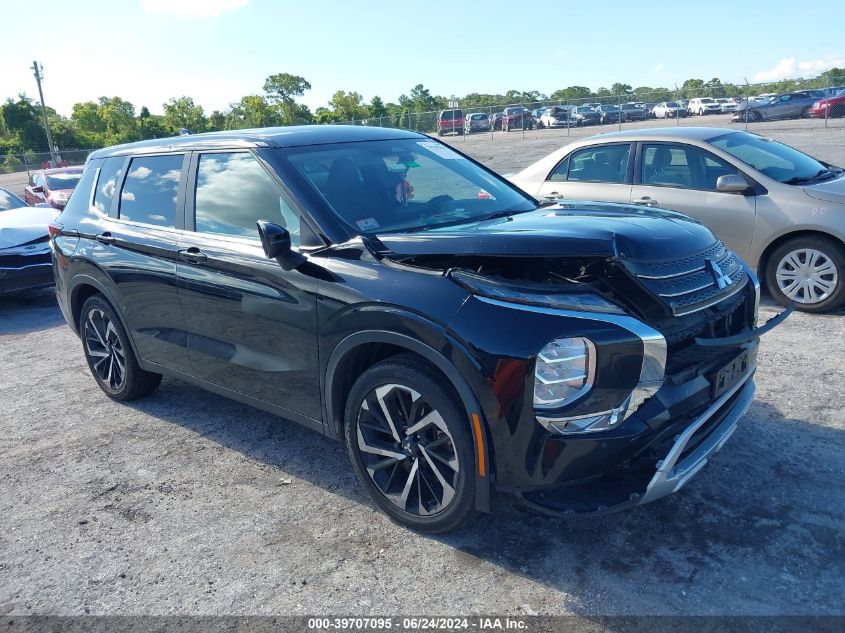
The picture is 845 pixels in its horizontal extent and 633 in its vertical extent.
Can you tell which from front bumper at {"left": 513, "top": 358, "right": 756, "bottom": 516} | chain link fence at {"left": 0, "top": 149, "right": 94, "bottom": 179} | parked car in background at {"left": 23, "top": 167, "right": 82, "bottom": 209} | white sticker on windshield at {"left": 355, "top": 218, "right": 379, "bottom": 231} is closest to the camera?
front bumper at {"left": 513, "top": 358, "right": 756, "bottom": 516}

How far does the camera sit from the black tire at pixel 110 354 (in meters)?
5.25

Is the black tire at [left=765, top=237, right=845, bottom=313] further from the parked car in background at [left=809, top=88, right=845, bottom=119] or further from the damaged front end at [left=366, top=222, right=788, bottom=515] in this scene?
the parked car in background at [left=809, top=88, right=845, bottom=119]

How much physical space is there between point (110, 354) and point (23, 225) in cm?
566

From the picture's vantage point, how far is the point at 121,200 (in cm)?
514

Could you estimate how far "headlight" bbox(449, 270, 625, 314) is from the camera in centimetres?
290

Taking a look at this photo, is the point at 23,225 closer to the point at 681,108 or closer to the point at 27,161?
the point at 681,108

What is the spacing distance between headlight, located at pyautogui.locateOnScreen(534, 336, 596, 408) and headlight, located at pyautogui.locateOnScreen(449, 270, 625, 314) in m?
0.16

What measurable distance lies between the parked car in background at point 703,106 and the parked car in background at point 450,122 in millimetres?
13092

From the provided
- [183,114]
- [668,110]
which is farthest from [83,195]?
[183,114]

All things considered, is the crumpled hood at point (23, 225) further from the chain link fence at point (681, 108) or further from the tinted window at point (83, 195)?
the chain link fence at point (681, 108)

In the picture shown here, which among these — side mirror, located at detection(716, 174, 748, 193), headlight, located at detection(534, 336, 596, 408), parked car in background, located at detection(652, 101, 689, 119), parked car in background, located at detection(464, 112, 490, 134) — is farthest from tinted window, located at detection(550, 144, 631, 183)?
parked car in background, located at detection(464, 112, 490, 134)

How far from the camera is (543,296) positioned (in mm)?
2938

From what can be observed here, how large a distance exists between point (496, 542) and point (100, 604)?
1.80 meters

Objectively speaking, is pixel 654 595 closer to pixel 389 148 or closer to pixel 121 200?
pixel 389 148
